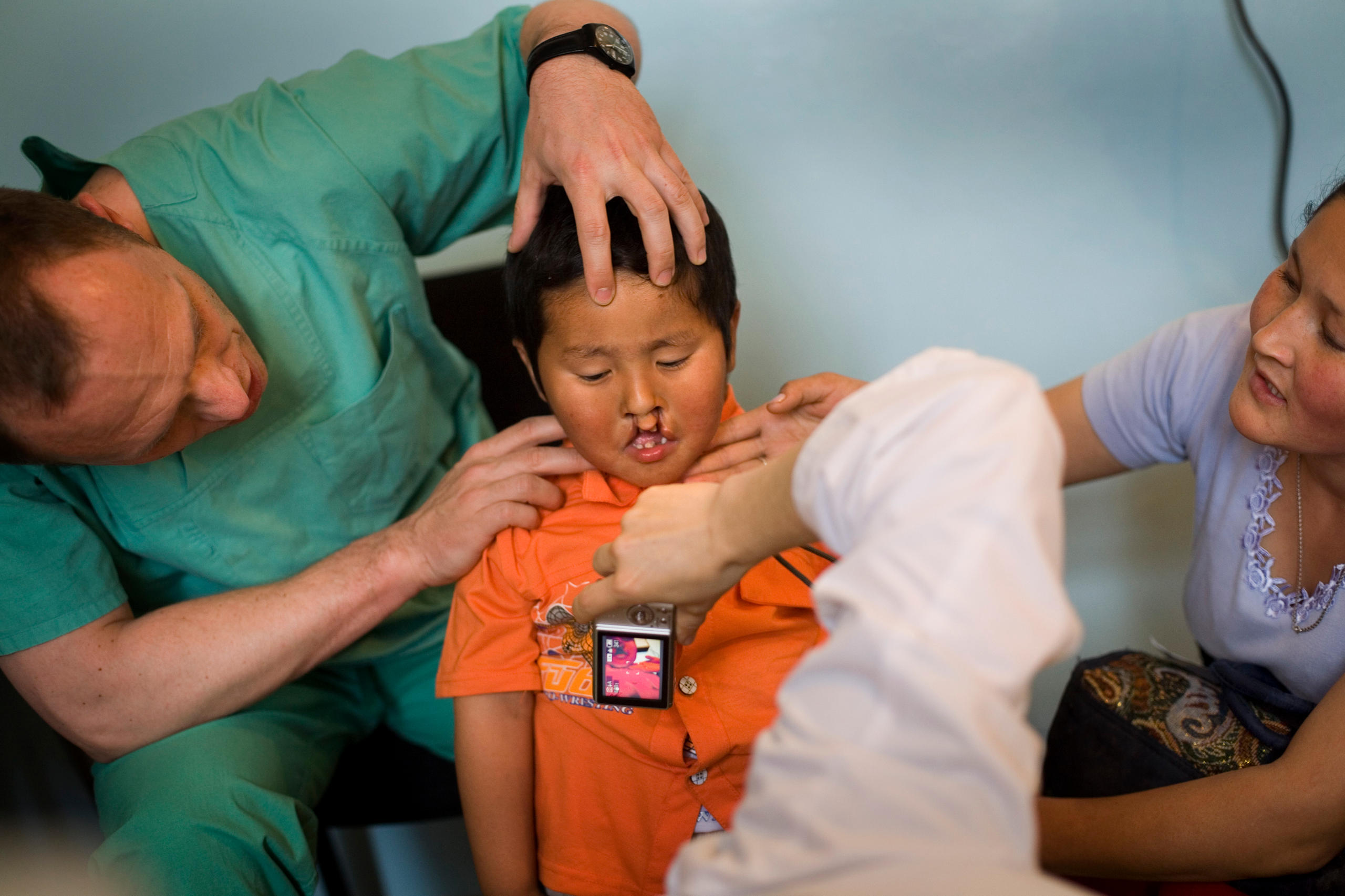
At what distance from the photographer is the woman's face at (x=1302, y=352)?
0.77m

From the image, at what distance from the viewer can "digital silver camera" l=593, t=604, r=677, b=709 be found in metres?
0.76

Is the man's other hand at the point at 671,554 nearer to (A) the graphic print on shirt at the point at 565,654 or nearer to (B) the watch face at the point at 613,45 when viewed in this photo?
(A) the graphic print on shirt at the point at 565,654

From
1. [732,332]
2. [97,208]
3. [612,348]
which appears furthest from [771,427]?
[97,208]

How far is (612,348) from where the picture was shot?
0.93 metres

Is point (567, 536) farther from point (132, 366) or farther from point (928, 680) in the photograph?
point (928, 680)

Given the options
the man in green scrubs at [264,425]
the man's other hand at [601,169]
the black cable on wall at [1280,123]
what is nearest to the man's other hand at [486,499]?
the man in green scrubs at [264,425]

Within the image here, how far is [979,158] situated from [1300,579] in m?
1.07

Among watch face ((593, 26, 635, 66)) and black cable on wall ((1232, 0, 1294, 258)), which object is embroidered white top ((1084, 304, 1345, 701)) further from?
black cable on wall ((1232, 0, 1294, 258))

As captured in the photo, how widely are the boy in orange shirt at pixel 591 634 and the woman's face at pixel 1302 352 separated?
0.45m

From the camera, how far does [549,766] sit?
1061 mm

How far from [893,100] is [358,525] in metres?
1.25

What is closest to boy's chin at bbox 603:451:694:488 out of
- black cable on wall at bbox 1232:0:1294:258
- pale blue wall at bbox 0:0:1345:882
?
pale blue wall at bbox 0:0:1345:882

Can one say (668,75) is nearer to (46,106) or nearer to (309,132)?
(309,132)

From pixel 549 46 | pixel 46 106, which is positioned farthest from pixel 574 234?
pixel 46 106
